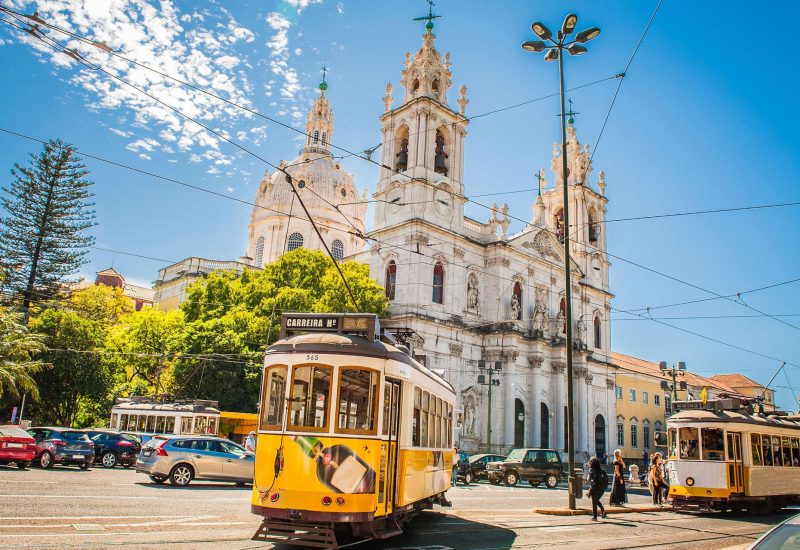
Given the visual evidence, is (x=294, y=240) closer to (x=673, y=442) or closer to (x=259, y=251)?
(x=259, y=251)

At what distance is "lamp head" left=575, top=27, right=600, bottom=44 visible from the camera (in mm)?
14570

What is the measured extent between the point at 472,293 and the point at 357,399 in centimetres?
3263

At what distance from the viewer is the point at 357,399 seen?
8.09 metres

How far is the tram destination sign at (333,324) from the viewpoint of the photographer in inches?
341

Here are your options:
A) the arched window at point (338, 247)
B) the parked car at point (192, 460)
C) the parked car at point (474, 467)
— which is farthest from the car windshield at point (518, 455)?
the arched window at point (338, 247)

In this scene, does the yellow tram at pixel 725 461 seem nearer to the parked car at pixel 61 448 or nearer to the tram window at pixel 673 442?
the tram window at pixel 673 442

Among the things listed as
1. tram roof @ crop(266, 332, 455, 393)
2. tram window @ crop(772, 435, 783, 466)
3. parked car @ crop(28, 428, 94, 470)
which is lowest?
parked car @ crop(28, 428, 94, 470)

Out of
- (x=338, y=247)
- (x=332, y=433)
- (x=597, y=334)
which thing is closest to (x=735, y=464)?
(x=332, y=433)

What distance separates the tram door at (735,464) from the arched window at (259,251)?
51439 millimetres

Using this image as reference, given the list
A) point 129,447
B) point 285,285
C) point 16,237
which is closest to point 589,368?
point 285,285

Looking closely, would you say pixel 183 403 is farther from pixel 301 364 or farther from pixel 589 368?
pixel 589 368

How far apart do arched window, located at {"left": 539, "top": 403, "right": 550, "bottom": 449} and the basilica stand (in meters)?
0.08

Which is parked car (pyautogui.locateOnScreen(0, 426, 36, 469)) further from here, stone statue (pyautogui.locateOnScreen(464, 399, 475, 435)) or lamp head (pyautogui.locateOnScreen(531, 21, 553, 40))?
stone statue (pyautogui.locateOnScreen(464, 399, 475, 435))

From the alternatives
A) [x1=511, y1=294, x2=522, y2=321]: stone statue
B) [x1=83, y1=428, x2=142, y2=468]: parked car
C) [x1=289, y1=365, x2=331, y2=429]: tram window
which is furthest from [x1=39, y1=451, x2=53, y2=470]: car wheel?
[x1=511, y1=294, x2=522, y2=321]: stone statue
